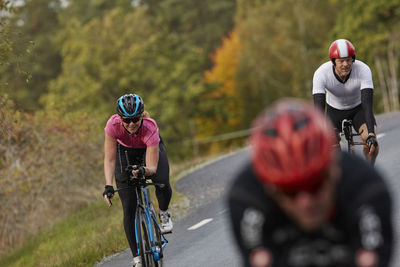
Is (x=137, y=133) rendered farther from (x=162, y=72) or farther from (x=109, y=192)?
(x=162, y=72)

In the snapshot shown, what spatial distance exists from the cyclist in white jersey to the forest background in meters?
8.94

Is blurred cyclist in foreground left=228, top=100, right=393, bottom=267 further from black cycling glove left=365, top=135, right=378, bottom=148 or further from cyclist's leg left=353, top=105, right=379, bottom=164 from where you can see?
cyclist's leg left=353, top=105, right=379, bottom=164

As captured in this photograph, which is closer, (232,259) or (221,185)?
(232,259)

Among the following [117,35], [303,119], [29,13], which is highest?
[29,13]

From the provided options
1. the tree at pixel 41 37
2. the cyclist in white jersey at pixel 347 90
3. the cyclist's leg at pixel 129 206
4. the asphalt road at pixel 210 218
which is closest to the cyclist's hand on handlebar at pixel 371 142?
the cyclist in white jersey at pixel 347 90

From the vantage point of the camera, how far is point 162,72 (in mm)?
50031

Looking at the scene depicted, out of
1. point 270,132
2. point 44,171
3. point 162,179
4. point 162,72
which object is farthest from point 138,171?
point 162,72

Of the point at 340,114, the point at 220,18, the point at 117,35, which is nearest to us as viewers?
the point at 340,114

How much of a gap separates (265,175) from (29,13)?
65.8 m

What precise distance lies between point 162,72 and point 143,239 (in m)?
43.1

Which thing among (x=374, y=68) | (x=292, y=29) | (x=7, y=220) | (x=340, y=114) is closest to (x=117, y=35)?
(x=292, y=29)

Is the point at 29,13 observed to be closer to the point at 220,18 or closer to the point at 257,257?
the point at 220,18

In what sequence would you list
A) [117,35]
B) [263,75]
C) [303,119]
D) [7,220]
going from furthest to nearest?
[263,75] < [117,35] < [7,220] < [303,119]

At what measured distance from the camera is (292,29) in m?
56.8
